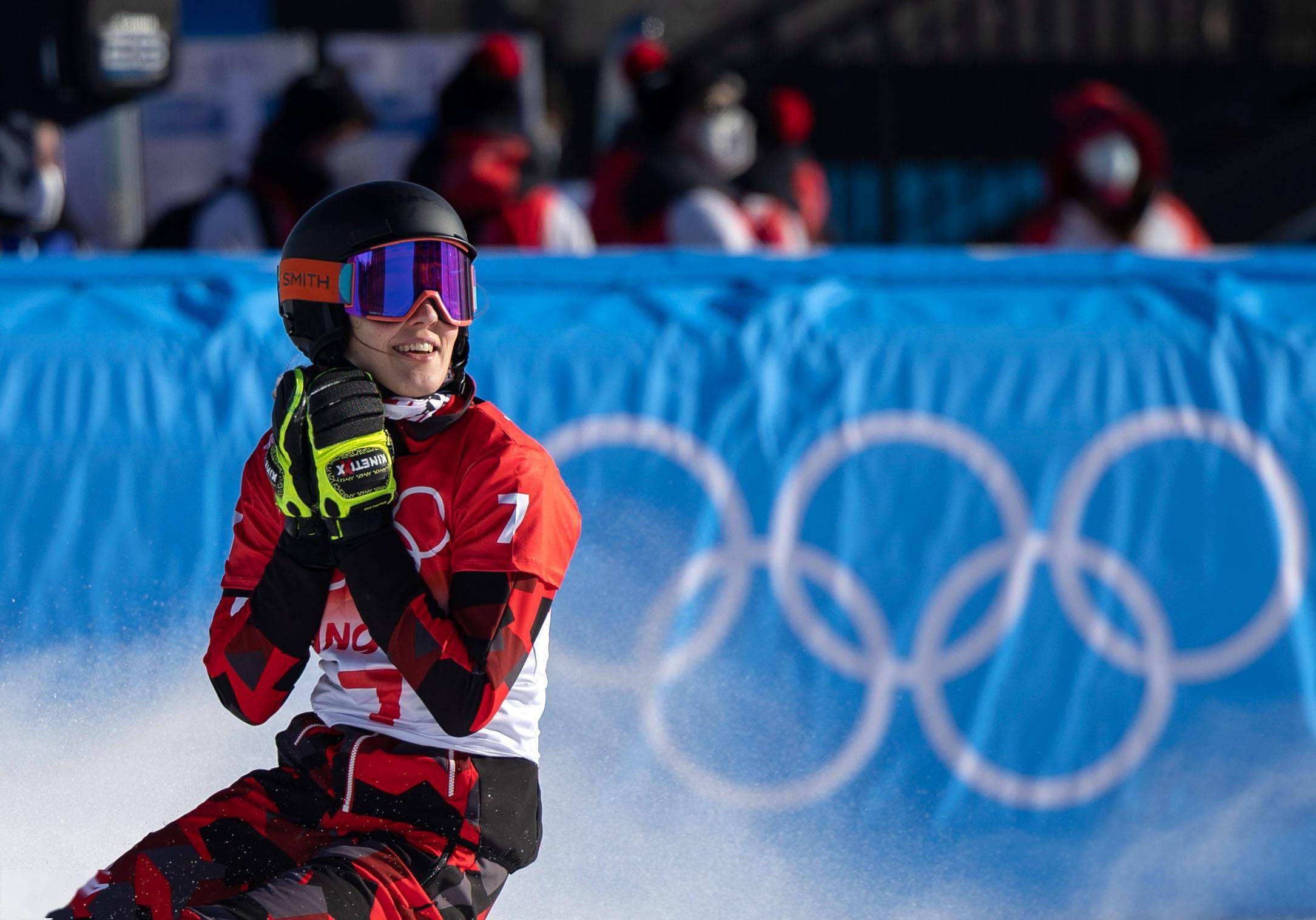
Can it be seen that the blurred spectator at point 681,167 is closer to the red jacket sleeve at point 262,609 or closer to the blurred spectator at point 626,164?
the blurred spectator at point 626,164

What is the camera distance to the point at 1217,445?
12.9 ft

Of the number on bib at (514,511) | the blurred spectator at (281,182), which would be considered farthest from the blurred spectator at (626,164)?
the number on bib at (514,511)

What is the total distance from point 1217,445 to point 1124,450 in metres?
0.23

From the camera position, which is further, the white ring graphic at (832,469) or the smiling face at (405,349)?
the white ring graphic at (832,469)

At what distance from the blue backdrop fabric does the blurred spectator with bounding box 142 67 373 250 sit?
2.31m

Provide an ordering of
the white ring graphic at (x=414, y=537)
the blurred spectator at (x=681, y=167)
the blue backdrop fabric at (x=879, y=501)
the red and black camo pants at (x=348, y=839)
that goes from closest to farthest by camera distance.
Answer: the red and black camo pants at (x=348, y=839) → the white ring graphic at (x=414, y=537) → the blue backdrop fabric at (x=879, y=501) → the blurred spectator at (x=681, y=167)

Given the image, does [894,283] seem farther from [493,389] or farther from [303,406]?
[303,406]

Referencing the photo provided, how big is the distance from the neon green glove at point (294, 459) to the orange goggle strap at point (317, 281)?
0.16 metres

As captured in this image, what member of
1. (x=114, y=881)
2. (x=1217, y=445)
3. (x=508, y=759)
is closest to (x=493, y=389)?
(x=508, y=759)

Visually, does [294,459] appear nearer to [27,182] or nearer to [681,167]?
[27,182]

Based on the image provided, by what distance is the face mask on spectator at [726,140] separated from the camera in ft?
21.7

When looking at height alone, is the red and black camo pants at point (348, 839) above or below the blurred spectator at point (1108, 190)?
below

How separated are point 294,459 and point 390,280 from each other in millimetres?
350

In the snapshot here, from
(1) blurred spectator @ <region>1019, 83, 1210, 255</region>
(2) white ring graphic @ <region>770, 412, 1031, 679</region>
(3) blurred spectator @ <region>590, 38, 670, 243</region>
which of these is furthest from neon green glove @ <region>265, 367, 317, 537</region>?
(1) blurred spectator @ <region>1019, 83, 1210, 255</region>
